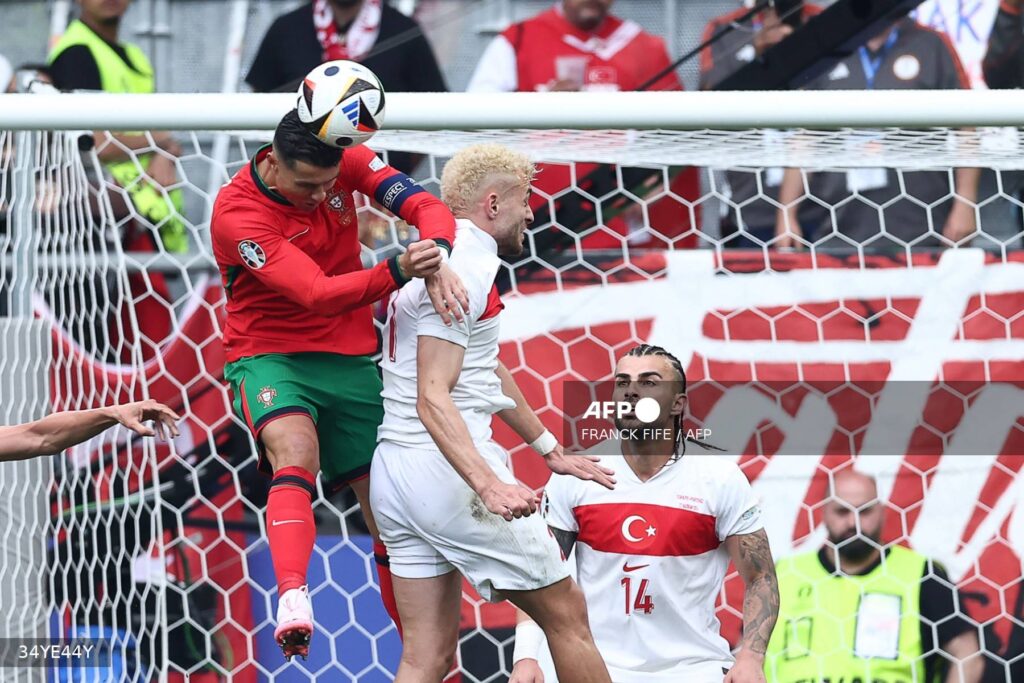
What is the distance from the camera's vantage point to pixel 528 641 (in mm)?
3963

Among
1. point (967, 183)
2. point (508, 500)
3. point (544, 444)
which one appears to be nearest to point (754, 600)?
point (544, 444)

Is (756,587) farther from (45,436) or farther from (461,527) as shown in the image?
(45,436)

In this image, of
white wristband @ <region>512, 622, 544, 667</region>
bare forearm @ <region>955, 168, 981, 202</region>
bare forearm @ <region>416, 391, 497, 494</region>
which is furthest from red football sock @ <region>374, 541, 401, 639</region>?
bare forearm @ <region>955, 168, 981, 202</region>

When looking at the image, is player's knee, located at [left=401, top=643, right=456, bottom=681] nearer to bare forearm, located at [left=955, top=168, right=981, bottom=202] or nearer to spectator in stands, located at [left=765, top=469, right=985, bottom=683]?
spectator in stands, located at [left=765, top=469, right=985, bottom=683]

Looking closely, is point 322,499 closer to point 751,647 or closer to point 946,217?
point 751,647

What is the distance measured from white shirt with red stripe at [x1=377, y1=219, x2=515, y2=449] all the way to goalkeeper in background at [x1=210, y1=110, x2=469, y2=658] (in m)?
0.08

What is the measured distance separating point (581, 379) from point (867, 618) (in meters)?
1.24

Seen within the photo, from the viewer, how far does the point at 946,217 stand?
534 cm

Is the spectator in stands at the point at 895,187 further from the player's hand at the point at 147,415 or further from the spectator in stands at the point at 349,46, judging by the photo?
the player's hand at the point at 147,415

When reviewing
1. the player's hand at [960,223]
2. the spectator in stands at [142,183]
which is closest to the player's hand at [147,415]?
the spectator in stands at [142,183]

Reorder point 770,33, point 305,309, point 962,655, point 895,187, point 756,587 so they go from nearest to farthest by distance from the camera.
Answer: point 305,309 → point 756,587 → point 962,655 → point 895,187 → point 770,33

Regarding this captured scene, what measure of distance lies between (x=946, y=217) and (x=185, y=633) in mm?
3098

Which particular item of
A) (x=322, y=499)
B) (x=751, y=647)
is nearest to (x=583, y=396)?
(x=322, y=499)

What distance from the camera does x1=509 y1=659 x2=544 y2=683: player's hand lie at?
387 centimetres
